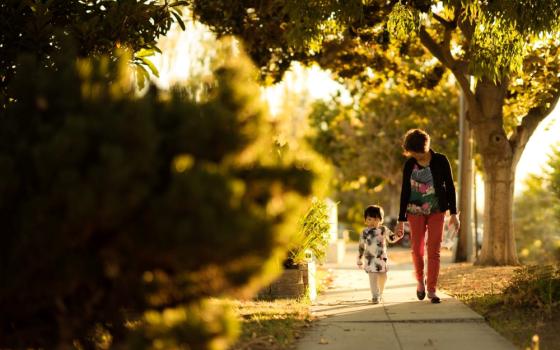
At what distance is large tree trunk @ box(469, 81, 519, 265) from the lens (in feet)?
56.1

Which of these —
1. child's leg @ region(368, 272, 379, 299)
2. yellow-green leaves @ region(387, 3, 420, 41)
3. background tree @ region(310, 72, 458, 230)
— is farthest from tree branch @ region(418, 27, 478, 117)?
background tree @ region(310, 72, 458, 230)

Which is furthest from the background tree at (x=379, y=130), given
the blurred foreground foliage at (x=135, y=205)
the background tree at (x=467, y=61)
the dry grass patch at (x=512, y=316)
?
the blurred foreground foliage at (x=135, y=205)

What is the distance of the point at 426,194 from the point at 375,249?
1165 millimetres

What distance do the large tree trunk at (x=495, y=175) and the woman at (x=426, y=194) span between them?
718 cm

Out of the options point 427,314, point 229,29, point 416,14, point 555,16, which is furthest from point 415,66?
point 427,314

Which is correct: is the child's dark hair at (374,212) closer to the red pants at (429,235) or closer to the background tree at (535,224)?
the red pants at (429,235)

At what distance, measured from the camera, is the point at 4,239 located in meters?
4.80

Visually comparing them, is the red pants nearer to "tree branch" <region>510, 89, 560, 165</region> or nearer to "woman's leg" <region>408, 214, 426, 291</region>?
"woman's leg" <region>408, 214, 426, 291</region>

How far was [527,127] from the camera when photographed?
683 inches

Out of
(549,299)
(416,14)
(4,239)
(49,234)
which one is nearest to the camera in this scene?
(49,234)

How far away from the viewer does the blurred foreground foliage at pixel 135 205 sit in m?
4.31

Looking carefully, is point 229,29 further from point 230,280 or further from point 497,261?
point 230,280

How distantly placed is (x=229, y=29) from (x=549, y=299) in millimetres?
9844

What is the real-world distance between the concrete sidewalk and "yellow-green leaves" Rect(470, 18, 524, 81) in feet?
10.8
